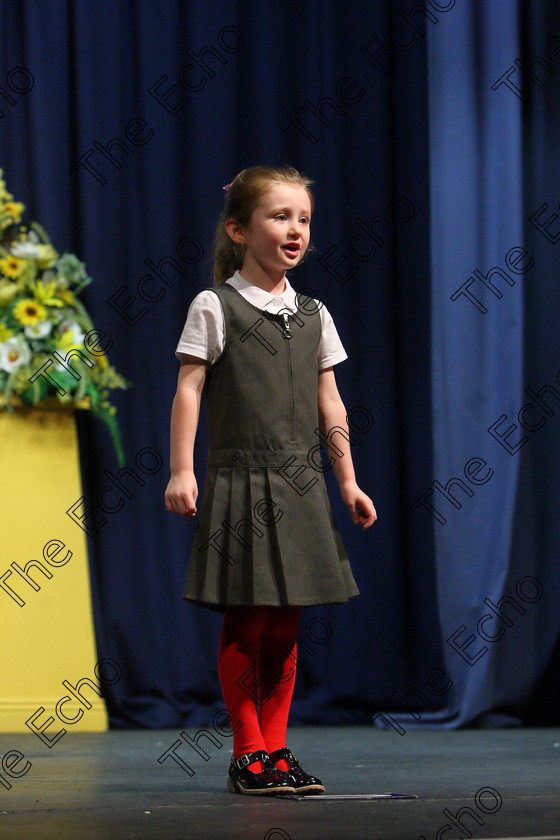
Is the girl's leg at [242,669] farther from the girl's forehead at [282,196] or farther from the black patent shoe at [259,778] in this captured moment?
the girl's forehead at [282,196]

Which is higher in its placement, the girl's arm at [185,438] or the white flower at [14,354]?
the white flower at [14,354]

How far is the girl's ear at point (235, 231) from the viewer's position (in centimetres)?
186

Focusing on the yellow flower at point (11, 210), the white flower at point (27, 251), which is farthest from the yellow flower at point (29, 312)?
the yellow flower at point (11, 210)

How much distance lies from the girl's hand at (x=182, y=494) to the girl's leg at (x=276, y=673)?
0.23m

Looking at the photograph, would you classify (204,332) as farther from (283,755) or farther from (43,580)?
(43,580)

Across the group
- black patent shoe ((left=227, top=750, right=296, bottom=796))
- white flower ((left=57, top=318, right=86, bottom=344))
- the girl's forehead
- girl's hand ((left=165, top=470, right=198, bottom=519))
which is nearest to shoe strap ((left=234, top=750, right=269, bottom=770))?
black patent shoe ((left=227, top=750, right=296, bottom=796))

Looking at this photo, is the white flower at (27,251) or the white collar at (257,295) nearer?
the white collar at (257,295)

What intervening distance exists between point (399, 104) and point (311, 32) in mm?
296

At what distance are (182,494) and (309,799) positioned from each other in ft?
1.68

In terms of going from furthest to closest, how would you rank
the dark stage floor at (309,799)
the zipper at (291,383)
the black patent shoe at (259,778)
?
the zipper at (291,383) → the black patent shoe at (259,778) → the dark stage floor at (309,799)

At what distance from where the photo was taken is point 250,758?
1.71 metres

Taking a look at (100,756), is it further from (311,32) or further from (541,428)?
(311,32)

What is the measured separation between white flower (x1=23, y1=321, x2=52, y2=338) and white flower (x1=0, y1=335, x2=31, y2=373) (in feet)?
0.08

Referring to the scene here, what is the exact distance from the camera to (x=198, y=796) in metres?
1.71
